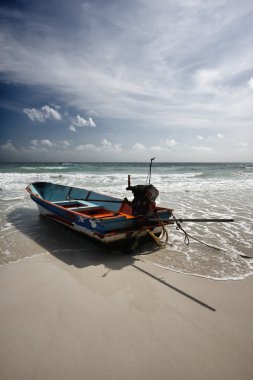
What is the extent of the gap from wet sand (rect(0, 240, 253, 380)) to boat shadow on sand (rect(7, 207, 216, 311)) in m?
0.18

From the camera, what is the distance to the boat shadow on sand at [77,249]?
468cm

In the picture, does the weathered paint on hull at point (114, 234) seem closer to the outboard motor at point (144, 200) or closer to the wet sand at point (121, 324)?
the outboard motor at point (144, 200)

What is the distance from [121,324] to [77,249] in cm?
281

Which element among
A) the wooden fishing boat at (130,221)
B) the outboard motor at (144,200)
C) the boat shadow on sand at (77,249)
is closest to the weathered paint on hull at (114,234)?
the wooden fishing boat at (130,221)

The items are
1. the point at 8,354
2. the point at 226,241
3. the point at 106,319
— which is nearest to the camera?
the point at 8,354

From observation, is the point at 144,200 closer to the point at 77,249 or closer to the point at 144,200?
the point at 144,200

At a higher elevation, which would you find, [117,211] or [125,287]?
[117,211]

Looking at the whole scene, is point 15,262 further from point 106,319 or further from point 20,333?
point 106,319

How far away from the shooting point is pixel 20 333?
280 centimetres

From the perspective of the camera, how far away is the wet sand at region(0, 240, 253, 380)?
2.39 metres

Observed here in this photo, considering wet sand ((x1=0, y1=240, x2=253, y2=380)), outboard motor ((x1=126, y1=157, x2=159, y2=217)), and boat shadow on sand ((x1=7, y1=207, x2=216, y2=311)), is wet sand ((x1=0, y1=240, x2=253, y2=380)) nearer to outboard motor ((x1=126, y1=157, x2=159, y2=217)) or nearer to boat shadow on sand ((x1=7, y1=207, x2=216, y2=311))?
boat shadow on sand ((x1=7, y1=207, x2=216, y2=311))

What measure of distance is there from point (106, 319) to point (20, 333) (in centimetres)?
113

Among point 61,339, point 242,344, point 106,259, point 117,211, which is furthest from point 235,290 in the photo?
point 117,211

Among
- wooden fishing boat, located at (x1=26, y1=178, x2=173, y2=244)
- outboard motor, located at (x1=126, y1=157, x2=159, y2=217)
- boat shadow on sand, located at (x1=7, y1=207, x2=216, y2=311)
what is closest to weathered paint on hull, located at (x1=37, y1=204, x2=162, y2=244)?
wooden fishing boat, located at (x1=26, y1=178, x2=173, y2=244)
